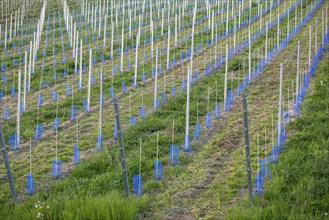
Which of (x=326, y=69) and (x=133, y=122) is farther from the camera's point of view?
(x=326, y=69)

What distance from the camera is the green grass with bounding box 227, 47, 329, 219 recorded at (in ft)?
18.9

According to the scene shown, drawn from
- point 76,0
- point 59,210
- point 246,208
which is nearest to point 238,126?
point 246,208

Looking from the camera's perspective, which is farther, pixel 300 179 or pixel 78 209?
pixel 300 179

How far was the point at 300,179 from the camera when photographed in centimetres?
664

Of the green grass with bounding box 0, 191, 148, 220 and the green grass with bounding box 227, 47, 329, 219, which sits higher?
the green grass with bounding box 0, 191, 148, 220

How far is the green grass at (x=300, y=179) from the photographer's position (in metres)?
5.77

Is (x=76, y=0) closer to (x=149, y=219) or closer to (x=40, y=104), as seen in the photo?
(x=40, y=104)

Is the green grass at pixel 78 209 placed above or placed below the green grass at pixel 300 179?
above

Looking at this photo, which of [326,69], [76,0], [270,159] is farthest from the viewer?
[76,0]

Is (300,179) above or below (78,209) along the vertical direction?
below

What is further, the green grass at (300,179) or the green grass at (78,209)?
the green grass at (300,179)

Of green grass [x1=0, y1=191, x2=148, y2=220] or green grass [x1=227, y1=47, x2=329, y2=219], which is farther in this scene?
green grass [x1=227, y1=47, x2=329, y2=219]

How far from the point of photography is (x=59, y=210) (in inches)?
227

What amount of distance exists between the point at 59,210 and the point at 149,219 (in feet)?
3.37
